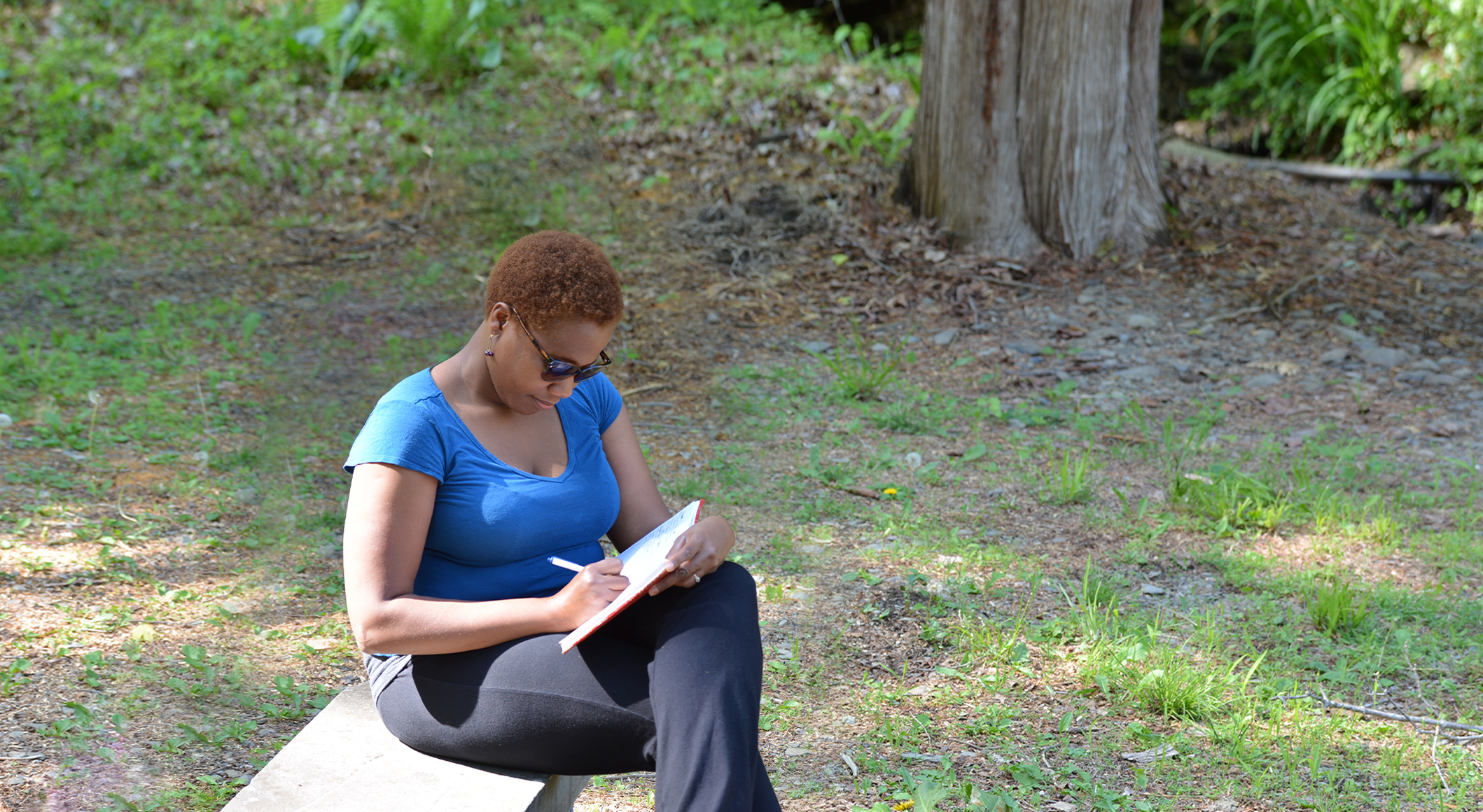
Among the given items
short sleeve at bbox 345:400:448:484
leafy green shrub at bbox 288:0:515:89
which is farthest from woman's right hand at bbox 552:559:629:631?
leafy green shrub at bbox 288:0:515:89

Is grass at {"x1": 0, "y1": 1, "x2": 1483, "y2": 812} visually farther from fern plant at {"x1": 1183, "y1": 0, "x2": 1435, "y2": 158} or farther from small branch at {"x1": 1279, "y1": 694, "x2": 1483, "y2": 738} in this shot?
fern plant at {"x1": 1183, "y1": 0, "x2": 1435, "y2": 158}

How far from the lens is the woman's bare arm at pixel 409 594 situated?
6.55ft

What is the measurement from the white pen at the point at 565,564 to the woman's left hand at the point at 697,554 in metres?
0.17

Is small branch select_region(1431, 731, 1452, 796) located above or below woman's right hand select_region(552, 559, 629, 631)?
below

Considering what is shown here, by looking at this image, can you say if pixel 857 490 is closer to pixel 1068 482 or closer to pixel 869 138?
pixel 1068 482

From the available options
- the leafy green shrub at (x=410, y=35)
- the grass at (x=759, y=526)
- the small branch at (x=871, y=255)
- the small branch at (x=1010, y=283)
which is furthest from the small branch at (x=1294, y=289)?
the leafy green shrub at (x=410, y=35)

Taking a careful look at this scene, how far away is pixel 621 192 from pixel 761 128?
119cm

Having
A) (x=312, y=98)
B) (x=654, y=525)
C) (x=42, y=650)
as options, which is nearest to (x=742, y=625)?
(x=654, y=525)

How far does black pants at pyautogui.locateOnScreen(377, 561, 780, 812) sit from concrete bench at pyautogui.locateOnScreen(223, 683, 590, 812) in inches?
1.2

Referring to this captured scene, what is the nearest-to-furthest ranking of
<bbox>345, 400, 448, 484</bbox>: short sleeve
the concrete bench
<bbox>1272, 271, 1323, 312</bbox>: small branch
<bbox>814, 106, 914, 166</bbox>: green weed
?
the concrete bench < <bbox>345, 400, 448, 484</bbox>: short sleeve < <bbox>1272, 271, 1323, 312</bbox>: small branch < <bbox>814, 106, 914, 166</bbox>: green weed

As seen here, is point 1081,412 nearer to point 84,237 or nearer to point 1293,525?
point 1293,525

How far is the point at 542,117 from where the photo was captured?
789cm

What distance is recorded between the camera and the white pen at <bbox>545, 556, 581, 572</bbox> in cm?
221

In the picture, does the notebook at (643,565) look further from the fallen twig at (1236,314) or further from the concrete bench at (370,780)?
the fallen twig at (1236,314)
